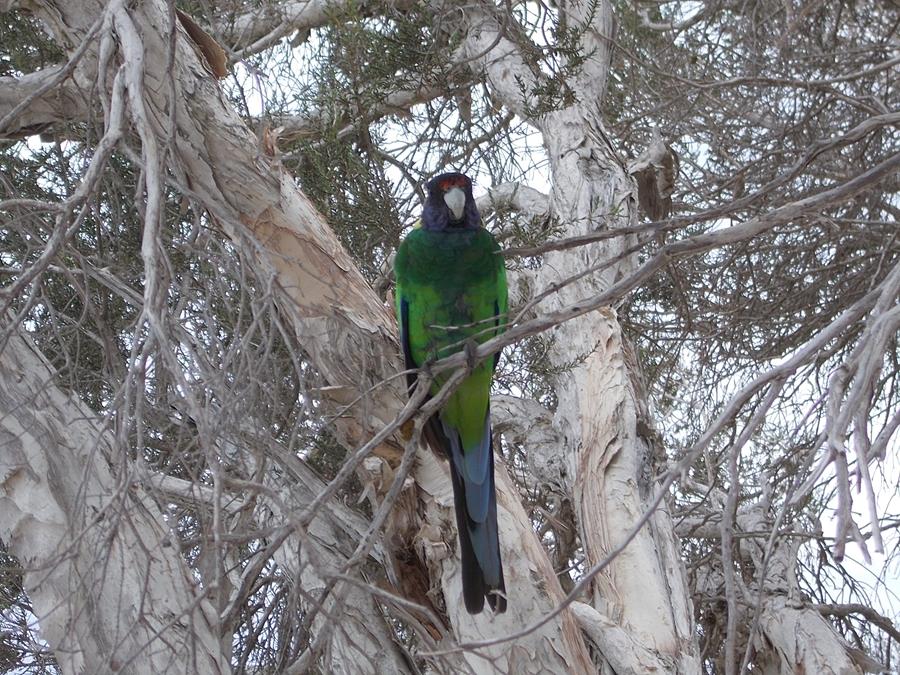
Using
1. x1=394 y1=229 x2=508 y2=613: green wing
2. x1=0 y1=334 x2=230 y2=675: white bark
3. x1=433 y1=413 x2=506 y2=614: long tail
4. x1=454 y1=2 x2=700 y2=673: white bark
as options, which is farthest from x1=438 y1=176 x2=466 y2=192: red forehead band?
x1=0 y1=334 x2=230 y2=675: white bark

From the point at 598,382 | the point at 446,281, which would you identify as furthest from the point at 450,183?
the point at 598,382

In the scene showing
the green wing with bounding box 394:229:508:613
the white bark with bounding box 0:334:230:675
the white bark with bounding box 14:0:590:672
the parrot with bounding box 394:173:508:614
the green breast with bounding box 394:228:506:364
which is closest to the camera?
the white bark with bounding box 0:334:230:675

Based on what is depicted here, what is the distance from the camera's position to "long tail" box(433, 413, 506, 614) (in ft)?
8.98

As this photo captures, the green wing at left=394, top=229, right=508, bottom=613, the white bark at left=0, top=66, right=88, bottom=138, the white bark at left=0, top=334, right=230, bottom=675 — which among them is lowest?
the white bark at left=0, top=334, right=230, bottom=675

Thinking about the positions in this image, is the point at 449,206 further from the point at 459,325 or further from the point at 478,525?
the point at 478,525

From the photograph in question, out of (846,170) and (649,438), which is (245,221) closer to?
(649,438)

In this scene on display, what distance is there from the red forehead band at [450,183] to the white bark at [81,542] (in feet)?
4.59

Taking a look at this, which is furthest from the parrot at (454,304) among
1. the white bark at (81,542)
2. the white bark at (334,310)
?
the white bark at (81,542)

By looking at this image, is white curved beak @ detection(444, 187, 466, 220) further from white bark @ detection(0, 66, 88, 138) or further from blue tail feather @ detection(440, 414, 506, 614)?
white bark @ detection(0, 66, 88, 138)

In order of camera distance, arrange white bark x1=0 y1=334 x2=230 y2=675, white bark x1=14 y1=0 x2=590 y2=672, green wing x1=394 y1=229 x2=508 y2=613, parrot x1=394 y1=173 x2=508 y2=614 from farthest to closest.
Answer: parrot x1=394 y1=173 x2=508 y2=614 → green wing x1=394 y1=229 x2=508 y2=613 → white bark x1=14 y1=0 x2=590 y2=672 → white bark x1=0 y1=334 x2=230 y2=675

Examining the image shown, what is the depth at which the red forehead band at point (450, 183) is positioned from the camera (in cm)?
336

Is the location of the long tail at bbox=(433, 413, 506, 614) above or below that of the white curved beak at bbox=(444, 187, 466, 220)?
below

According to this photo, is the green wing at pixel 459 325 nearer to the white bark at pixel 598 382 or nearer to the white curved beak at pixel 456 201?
the white curved beak at pixel 456 201

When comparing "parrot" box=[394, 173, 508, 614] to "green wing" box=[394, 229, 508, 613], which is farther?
"parrot" box=[394, 173, 508, 614]
